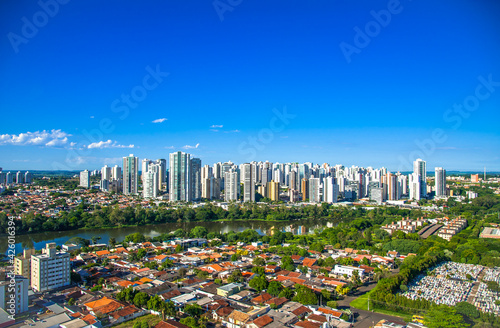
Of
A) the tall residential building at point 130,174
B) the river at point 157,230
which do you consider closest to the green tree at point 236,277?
the river at point 157,230

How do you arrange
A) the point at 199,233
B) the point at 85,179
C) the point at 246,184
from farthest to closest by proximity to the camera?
the point at 85,179
the point at 246,184
the point at 199,233

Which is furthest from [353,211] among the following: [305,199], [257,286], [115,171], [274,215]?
[115,171]

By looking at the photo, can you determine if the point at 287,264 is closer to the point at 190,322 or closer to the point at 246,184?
the point at 190,322

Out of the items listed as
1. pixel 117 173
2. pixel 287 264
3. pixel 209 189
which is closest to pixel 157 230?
pixel 287 264

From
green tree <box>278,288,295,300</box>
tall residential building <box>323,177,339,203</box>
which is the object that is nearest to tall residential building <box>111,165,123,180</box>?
tall residential building <box>323,177,339,203</box>

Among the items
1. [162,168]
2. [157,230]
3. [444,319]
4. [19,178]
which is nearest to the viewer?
[444,319]

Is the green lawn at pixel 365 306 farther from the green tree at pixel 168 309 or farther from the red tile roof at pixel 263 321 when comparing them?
the green tree at pixel 168 309
